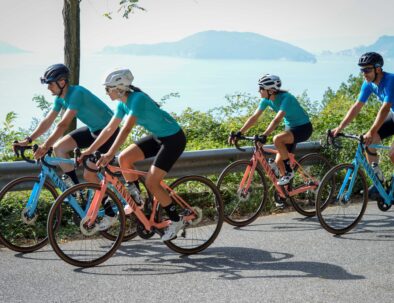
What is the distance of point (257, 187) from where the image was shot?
27.7 ft

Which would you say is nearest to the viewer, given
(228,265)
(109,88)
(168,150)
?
→ (228,265)

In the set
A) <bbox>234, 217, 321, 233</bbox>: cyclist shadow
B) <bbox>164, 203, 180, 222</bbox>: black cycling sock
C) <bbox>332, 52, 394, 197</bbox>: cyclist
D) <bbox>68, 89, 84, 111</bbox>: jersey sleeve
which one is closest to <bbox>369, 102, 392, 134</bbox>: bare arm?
<bbox>332, 52, 394, 197</bbox>: cyclist

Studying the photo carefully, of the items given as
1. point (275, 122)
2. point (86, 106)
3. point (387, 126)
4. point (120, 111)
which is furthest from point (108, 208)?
point (387, 126)

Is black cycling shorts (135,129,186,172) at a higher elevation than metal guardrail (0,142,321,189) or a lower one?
higher

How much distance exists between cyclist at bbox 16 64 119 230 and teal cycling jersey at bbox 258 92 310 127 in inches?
90.3

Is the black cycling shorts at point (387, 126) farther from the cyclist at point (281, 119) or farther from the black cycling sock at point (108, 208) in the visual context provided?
the black cycling sock at point (108, 208)

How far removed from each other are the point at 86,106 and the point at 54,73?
1.70ft

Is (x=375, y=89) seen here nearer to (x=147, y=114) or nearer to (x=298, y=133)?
(x=298, y=133)

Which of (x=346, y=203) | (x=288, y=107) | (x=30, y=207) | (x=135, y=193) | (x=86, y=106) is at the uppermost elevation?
(x=86, y=106)

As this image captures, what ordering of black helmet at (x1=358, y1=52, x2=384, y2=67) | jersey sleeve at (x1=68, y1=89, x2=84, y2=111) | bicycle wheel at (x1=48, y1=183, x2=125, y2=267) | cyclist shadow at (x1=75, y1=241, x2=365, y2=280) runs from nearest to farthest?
cyclist shadow at (x1=75, y1=241, x2=365, y2=280) < bicycle wheel at (x1=48, y1=183, x2=125, y2=267) < jersey sleeve at (x1=68, y1=89, x2=84, y2=111) < black helmet at (x1=358, y1=52, x2=384, y2=67)

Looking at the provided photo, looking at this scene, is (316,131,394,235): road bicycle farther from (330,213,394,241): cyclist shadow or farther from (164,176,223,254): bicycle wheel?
(164,176,223,254): bicycle wheel

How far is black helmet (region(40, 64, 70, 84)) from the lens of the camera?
267 inches

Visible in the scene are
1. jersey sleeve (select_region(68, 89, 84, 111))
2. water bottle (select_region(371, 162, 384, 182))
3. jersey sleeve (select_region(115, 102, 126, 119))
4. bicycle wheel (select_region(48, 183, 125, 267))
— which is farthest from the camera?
water bottle (select_region(371, 162, 384, 182))

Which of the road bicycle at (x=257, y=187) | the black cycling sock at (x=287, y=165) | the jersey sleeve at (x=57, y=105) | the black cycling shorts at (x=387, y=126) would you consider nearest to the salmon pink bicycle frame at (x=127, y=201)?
the jersey sleeve at (x=57, y=105)
